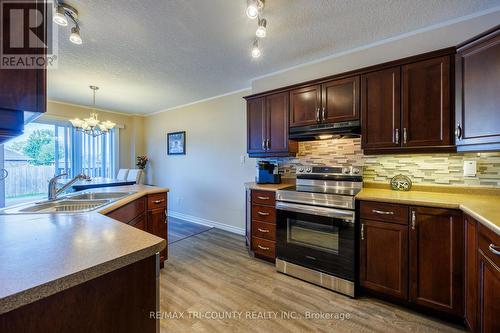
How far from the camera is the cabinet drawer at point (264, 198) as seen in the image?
8.29ft

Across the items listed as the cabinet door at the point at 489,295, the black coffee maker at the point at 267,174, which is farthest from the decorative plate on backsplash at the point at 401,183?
the black coffee maker at the point at 267,174

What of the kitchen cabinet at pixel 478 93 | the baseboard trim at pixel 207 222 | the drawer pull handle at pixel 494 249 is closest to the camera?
the drawer pull handle at pixel 494 249

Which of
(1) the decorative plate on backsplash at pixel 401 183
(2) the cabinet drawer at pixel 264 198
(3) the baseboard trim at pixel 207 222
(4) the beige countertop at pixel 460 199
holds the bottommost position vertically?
(3) the baseboard trim at pixel 207 222

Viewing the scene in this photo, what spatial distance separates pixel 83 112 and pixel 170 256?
4.03 metres

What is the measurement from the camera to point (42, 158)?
4188 mm

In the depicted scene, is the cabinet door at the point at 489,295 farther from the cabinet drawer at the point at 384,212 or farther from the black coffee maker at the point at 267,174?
the black coffee maker at the point at 267,174

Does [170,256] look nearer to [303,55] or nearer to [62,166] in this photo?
[303,55]

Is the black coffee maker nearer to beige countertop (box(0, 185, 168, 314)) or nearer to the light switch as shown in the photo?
the light switch

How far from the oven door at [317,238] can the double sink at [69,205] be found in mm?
1715

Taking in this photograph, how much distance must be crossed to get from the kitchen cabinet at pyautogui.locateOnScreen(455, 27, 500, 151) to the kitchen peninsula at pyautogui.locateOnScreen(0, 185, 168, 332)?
7.49ft

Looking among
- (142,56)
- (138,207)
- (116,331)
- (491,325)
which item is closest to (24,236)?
(116,331)

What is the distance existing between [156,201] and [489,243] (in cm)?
274

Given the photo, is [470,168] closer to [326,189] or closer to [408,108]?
[408,108]

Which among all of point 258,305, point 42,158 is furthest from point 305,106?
point 42,158
